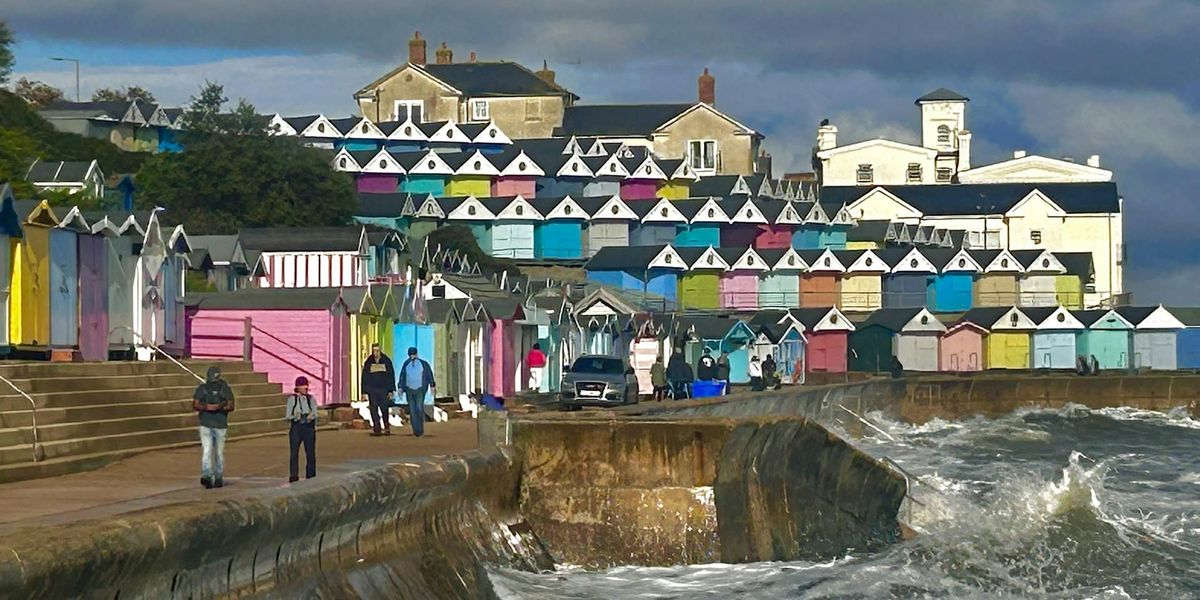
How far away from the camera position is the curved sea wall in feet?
37.4

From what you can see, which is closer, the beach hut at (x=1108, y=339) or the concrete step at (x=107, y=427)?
the concrete step at (x=107, y=427)

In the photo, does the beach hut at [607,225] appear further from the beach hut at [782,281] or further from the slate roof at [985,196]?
the slate roof at [985,196]

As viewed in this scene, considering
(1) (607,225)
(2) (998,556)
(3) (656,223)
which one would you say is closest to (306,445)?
(2) (998,556)

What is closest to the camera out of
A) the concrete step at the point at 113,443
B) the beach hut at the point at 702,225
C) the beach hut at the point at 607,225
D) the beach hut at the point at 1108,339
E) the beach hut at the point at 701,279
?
the concrete step at the point at 113,443

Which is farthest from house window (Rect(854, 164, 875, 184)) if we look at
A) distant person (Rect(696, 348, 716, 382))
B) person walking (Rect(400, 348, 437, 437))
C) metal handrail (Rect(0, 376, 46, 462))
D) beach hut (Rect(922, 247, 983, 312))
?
metal handrail (Rect(0, 376, 46, 462))

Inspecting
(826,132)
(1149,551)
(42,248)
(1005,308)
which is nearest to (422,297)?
(42,248)

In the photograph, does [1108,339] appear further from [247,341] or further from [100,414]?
[100,414]

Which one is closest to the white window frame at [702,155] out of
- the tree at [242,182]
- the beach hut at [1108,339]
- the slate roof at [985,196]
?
the slate roof at [985,196]

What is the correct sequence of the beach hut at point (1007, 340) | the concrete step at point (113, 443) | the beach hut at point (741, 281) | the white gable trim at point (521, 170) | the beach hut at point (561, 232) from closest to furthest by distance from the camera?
the concrete step at point (113, 443), the beach hut at point (1007, 340), the beach hut at point (741, 281), the beach hut at point (561, 232), the white gable trim at point (521, 170)

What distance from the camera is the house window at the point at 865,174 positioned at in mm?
156000

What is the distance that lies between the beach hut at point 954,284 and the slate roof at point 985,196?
2350 cm

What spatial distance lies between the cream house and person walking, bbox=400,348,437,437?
110196 millimetres

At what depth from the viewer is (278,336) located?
39.0 metres

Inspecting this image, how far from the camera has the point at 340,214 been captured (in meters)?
91.4
